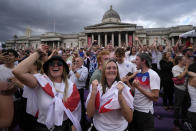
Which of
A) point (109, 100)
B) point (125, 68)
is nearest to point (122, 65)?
point (125, 68)

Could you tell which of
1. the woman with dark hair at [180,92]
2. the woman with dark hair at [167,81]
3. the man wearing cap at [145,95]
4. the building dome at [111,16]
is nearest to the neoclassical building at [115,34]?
the building dome at [111,16]

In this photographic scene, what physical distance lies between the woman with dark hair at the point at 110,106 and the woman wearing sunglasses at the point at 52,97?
1.05 ft

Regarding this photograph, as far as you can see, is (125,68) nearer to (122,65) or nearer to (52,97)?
(122,65)

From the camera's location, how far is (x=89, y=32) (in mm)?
43500

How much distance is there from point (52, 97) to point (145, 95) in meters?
1.78

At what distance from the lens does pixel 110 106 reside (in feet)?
5.73

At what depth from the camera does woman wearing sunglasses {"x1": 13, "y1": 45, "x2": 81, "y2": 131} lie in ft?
5.58

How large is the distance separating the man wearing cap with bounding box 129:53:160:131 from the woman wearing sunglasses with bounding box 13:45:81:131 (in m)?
1.29

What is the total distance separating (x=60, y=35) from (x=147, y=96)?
5693 centimetres

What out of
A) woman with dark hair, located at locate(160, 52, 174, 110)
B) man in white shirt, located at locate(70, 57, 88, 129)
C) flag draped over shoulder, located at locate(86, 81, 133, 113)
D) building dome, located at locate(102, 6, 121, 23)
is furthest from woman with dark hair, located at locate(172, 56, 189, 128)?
building dome, located at locate(102, 6, 121, 23)

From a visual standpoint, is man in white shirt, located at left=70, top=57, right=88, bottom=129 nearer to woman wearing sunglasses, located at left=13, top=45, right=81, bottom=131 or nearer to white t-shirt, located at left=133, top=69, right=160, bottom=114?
woman wearing sunglasses, located at left=13, top=45, right=81, bottom=131

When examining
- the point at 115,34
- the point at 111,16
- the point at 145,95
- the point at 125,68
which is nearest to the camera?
the point at 145,95

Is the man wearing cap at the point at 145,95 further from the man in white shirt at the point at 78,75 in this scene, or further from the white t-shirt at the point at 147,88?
the man in white shirt at the point at 78,75

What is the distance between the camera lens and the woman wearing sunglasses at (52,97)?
1.70 m
